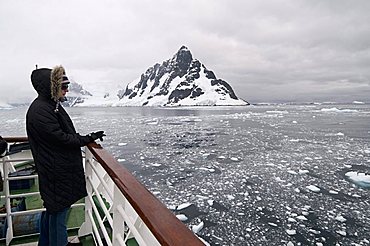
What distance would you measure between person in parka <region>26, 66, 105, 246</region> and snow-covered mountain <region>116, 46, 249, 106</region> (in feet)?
422

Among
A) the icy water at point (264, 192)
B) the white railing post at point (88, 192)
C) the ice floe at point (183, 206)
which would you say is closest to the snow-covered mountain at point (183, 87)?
the icy water at point (264, 192)

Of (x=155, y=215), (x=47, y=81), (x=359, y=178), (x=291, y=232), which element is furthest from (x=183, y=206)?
(x=155, y=215)

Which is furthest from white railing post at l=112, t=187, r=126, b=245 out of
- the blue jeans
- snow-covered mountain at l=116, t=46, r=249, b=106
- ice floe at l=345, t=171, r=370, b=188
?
snow-covered mountain at l=116, t=46, r=249, b=106

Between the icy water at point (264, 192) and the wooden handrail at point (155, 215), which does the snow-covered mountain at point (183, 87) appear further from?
the wooden handrail at point (155, 215)

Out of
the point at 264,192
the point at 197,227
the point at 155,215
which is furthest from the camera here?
the point at 264,192

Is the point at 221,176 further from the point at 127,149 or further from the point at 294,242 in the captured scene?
the point at 127,149

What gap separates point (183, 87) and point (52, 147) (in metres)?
149

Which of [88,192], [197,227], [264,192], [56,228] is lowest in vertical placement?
[197,227]

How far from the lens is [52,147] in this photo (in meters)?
1.69

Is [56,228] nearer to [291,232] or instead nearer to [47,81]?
[47,81]

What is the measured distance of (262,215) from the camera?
5.07m

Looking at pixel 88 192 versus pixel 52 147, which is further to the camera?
pixel 88 192

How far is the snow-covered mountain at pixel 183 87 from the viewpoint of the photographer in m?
138

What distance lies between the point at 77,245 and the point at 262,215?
362 centimetres
